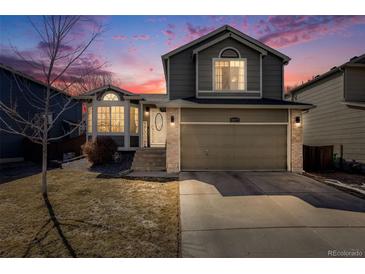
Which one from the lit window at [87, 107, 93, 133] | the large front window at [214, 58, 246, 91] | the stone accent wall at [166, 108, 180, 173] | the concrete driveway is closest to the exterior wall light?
the large front window at [214, 58, 246, 91]

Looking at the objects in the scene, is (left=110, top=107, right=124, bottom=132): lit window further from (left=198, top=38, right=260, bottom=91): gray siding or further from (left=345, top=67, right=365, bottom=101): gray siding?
(left=345, top=67, right=365, bottom=101): gray siding

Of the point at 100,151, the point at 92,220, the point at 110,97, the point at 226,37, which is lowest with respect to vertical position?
the point at 92,220

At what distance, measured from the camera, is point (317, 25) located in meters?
10.2

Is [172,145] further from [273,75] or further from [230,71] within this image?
[273,75]

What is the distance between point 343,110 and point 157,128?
35.8ft

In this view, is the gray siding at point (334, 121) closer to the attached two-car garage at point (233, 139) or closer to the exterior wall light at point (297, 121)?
the exterior wall light at point (297, 121)

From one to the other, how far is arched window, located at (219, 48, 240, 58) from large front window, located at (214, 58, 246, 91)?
203mm

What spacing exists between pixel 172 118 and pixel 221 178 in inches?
133

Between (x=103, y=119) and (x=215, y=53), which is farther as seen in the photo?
(x=103, y=119)

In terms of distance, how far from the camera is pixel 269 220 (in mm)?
4605

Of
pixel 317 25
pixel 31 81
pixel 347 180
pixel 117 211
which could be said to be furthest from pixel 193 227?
pixel 31 81

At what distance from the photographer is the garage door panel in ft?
32.4

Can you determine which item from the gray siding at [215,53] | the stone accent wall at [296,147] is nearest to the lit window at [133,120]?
the gray siding at [215,53]

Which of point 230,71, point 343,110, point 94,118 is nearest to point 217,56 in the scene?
point 230,71
